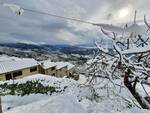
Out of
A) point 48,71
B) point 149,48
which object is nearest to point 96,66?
point 149,48

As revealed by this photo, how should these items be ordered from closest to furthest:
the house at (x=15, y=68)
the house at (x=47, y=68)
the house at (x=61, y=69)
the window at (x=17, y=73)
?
the house at (x=15, y=68) < the window at (x=17, y=73) < the house at (x=47, y=68) < the house at (x=61, y=69)

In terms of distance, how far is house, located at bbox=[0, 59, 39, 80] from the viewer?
25962 mm

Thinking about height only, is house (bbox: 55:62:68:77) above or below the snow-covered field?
below

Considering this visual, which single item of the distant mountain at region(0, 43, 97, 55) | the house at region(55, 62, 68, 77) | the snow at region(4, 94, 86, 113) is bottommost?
the house at region(55, 62, 68, 77)

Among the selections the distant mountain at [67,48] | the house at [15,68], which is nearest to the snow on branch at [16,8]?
the distant mountain at [67,48]

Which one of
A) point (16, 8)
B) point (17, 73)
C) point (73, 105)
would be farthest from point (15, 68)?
point (16, 8)

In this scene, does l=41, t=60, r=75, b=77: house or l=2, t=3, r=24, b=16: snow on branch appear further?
l=41, t=60, r=75, b=77: house

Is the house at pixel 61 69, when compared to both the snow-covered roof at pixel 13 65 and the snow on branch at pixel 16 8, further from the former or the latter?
the snow on branch at pixel 16 8

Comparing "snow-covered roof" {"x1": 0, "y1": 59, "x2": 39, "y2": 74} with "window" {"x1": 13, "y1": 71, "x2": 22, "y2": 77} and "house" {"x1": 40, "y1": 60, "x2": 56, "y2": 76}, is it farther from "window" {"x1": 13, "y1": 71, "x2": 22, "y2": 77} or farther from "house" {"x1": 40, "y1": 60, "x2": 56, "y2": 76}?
"house" {"x1": 40, "y1": 60, "x2": 56, "y2": 76}

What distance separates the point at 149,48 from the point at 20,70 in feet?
88.8

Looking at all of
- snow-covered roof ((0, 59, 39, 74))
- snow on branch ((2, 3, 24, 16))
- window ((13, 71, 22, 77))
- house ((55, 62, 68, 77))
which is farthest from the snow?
house ((55, 62, 68, 77))

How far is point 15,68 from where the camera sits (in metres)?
26.8

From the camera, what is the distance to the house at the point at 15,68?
85.2 ft

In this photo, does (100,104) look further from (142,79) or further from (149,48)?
(149,48)
